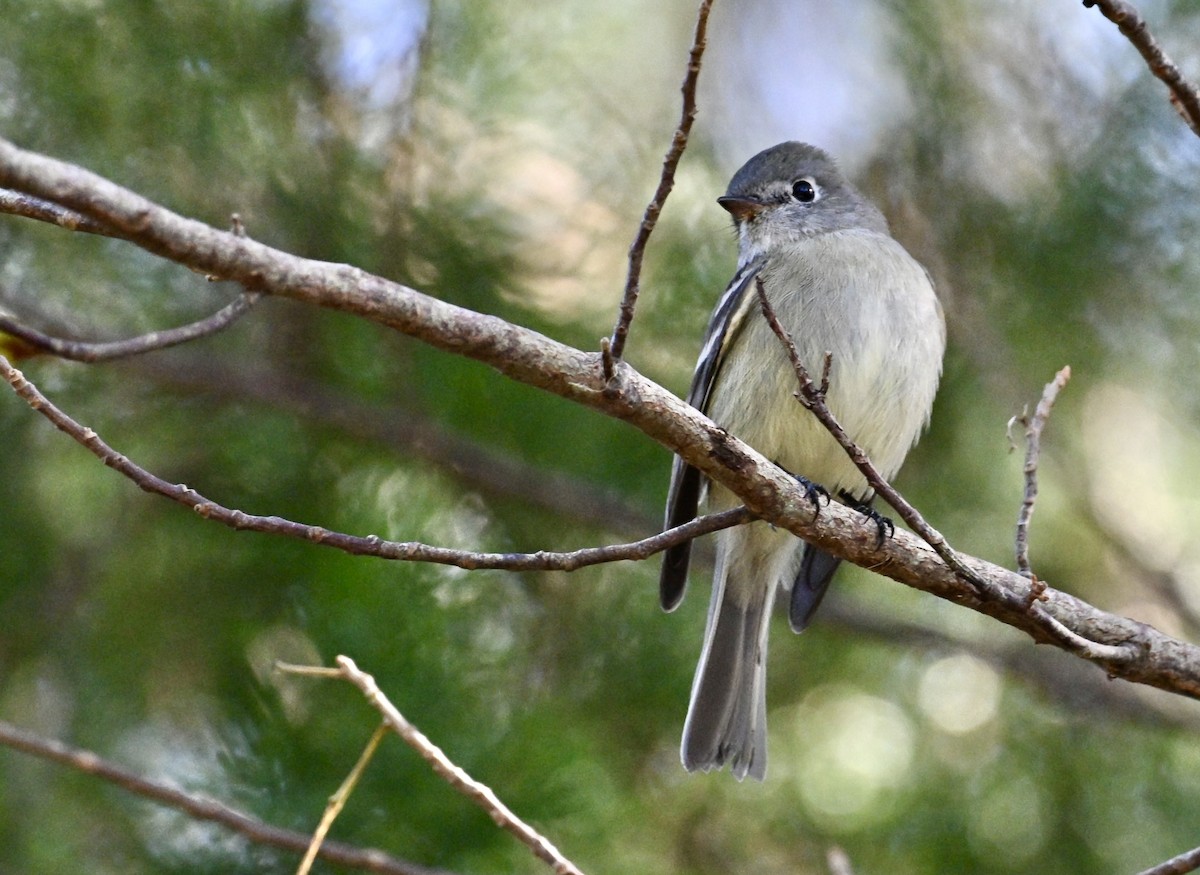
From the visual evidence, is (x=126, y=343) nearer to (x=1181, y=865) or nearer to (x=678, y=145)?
(x=678, y=145)

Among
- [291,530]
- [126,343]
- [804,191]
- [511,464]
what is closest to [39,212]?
[126,343]

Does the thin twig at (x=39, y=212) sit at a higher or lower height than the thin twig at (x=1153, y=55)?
lower

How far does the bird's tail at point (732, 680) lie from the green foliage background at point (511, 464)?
0.23 m

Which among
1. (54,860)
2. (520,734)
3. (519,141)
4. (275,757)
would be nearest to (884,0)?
(519,141)

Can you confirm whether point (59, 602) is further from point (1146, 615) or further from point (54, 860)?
point (1146, 615)

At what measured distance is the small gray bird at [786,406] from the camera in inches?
142

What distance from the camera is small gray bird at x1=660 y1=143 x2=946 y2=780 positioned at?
3607mm

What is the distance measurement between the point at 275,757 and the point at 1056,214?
267 cm

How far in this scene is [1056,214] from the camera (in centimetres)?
409

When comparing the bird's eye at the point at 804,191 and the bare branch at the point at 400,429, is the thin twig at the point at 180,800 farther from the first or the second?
the bird's eye at the point at 804,191

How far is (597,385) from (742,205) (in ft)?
7.11

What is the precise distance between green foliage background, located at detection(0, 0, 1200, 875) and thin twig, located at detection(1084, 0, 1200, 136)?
5.61ft

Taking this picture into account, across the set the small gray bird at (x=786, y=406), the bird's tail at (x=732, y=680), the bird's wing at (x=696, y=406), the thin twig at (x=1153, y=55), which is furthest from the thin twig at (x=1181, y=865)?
the bird's wing at (x=696, y=406)

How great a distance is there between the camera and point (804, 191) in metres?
4.30
